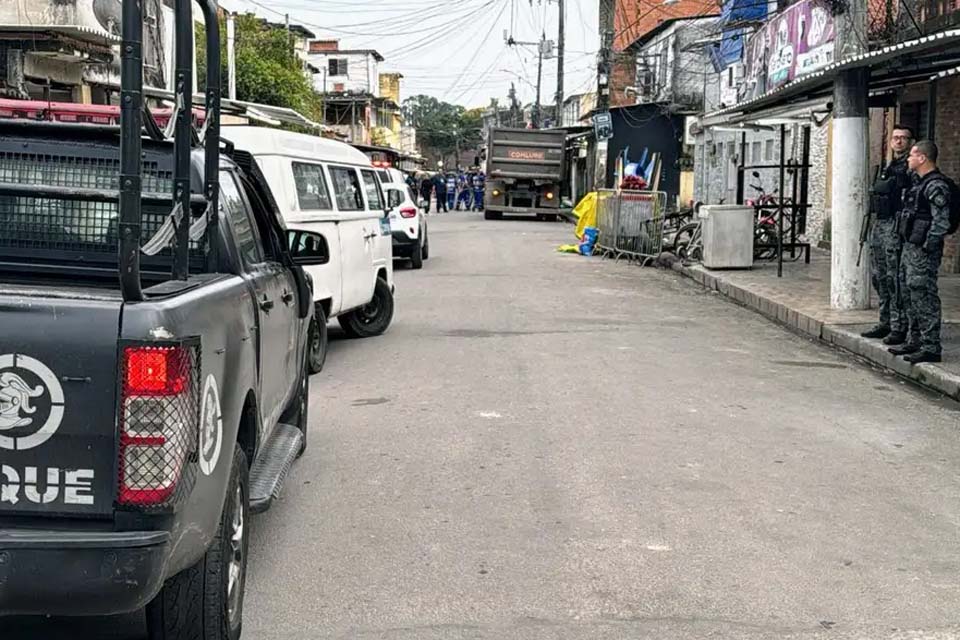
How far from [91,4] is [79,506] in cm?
1735

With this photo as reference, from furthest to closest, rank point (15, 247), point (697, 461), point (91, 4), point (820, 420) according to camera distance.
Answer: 1. point (91, 4)
2. point (820, 420)
3. point (697, 461)
4. point (15, 247)

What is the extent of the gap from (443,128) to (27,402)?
129471 millimetres

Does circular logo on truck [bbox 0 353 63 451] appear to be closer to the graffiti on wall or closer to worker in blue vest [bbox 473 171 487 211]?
the graffiti on wall

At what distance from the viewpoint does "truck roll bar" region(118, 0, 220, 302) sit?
3.17 meters

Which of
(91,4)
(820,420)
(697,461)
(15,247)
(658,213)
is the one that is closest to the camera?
(15,247)

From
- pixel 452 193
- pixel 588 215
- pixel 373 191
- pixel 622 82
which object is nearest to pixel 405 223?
pixel 588 215

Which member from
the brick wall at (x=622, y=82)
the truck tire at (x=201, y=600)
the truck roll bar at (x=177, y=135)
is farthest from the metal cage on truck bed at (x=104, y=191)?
the brick wall at (x=622, y=82)

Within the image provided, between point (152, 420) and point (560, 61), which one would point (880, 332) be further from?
point (560, 61)

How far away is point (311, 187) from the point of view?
10.3 meters

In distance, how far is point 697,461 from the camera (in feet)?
22.9

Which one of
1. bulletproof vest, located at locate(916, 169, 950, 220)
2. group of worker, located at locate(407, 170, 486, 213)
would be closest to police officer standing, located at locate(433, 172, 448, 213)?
group of worker, located at locate(407, 170, 486, 213)

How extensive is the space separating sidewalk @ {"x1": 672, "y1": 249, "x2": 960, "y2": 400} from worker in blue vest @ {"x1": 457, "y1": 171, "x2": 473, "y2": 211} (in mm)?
33578

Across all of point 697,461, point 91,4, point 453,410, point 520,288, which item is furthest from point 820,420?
point 91,4

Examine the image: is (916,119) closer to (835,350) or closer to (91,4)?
(835,350)
